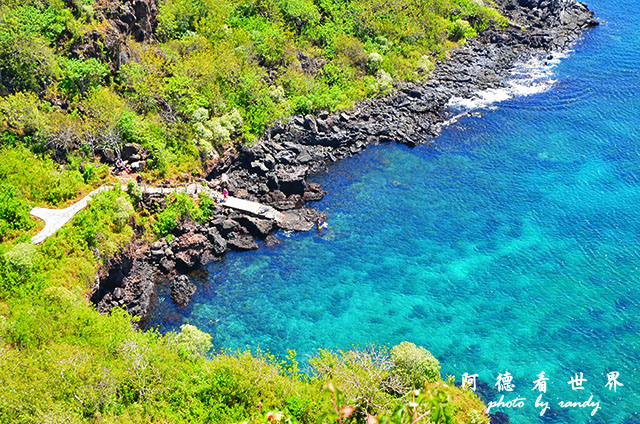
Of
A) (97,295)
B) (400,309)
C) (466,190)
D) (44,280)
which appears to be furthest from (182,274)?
(466,190)

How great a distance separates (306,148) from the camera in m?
84.0

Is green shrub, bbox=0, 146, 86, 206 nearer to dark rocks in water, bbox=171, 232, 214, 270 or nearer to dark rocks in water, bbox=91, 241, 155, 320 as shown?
dark rocks in water, bbox=91, 241, 155, 320

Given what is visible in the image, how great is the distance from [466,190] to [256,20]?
5494 cm

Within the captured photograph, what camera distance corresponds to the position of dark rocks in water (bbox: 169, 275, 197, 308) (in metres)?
59.7

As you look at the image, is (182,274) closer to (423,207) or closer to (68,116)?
(68,116)

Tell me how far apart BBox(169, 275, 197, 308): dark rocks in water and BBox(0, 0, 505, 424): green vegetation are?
673cm

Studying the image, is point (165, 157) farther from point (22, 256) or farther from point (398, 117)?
point (398, 117)

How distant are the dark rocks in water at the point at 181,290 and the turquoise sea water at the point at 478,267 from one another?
1.02 meters

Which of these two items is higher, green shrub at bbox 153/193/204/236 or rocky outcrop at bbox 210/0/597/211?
rocky outcrop at bbox 210/0/597/211

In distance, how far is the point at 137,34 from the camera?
86.4m

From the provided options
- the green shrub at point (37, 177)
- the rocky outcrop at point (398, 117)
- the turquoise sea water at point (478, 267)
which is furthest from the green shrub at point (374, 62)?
the green shrub at point (37, 177)

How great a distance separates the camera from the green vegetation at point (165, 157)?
39688mm

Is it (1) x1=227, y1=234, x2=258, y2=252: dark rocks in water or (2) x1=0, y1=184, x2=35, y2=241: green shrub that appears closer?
(2) x1=0, y1=184, x2=35, y2=241: green shrub

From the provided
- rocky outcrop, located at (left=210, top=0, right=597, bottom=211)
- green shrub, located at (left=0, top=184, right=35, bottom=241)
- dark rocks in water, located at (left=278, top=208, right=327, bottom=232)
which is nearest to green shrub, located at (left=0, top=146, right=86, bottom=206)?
green shrub, located at (left=0, top=184, right=35, bottom=241)
